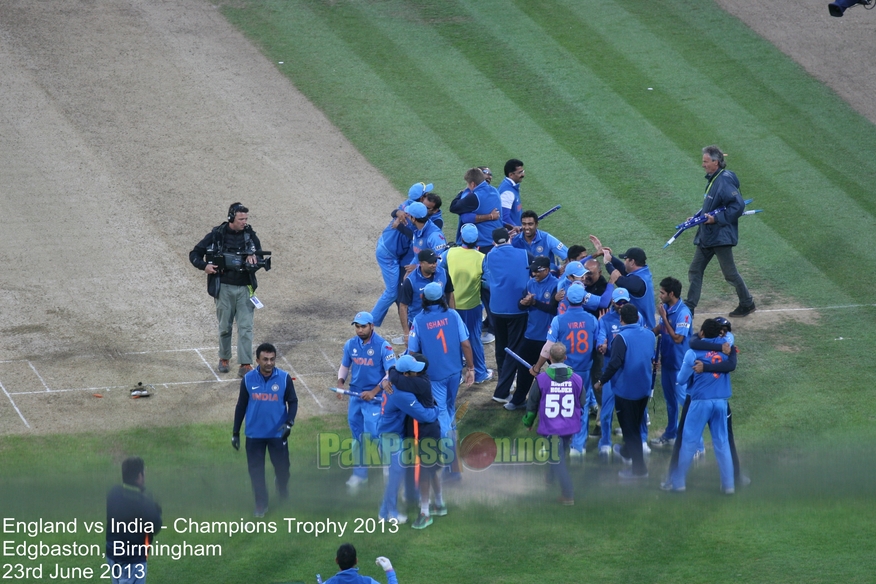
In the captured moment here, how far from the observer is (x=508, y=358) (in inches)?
520

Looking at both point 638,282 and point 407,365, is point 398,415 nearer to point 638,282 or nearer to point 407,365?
point 407,365

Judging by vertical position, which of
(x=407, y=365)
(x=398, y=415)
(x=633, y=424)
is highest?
(x=407, y=365)

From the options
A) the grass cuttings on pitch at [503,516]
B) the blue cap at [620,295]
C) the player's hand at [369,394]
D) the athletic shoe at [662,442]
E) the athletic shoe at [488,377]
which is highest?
the blue cap at [620,295]

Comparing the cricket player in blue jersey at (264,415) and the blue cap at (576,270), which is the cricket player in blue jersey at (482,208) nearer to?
the blue cap at (576,270)

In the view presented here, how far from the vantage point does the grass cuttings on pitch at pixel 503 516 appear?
10.5 metres

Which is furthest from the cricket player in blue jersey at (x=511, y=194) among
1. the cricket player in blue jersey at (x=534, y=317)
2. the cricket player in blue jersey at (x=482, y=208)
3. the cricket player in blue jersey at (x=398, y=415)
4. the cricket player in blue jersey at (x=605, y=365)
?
the cricket player in blue jersey at (x=398, y=415)

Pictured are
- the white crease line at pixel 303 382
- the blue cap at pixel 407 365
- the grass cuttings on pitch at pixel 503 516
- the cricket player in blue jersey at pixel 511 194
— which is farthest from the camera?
the cricket player in blue jersey at pixel 511 194

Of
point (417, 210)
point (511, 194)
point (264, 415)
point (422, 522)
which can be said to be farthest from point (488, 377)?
point (264, 415)

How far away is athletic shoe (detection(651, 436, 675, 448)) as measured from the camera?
41.0 feet

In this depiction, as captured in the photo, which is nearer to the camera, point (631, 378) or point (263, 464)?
point (263, 464)

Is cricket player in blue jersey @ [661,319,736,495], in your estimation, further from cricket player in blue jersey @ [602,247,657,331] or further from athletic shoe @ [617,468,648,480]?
cricket player in blue jersey @ [602,247,657,331]

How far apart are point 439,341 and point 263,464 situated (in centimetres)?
200

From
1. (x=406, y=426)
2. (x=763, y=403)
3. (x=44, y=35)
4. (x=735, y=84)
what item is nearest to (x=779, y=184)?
(x=735, y=84)
